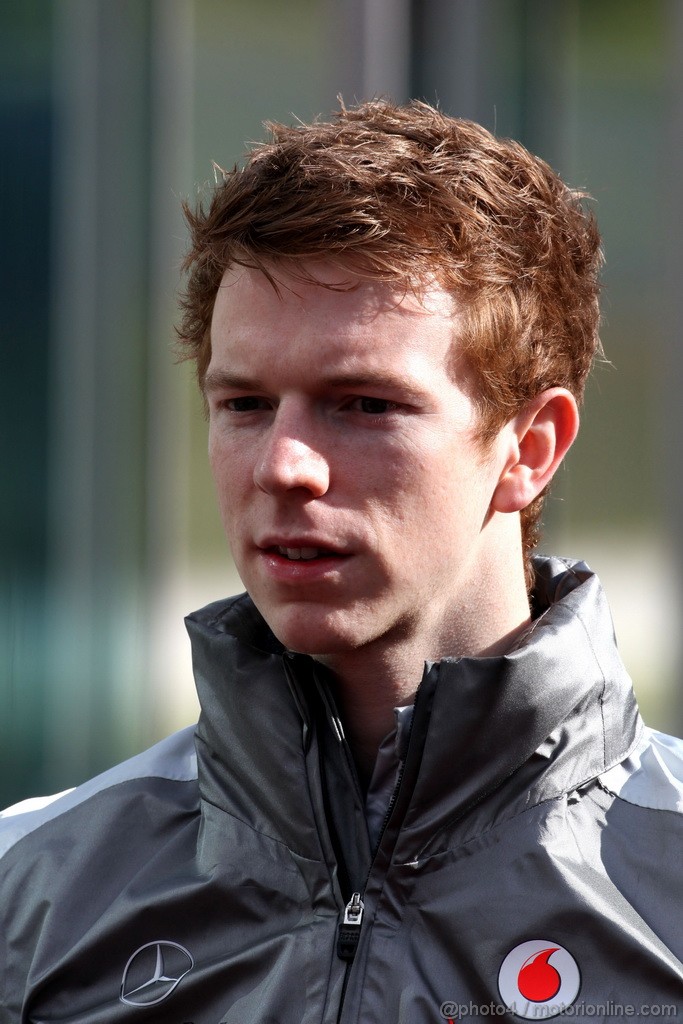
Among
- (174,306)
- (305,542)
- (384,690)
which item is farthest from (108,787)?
(174,306)

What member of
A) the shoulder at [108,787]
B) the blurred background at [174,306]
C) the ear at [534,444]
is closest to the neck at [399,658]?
the ear at [534,444]

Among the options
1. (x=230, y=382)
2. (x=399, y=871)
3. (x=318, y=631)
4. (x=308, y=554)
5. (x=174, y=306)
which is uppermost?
(x=174, y=306)

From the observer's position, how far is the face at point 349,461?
1825 millimetres

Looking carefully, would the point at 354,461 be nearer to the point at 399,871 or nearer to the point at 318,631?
the point at 318,631

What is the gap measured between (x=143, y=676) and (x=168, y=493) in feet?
2.05

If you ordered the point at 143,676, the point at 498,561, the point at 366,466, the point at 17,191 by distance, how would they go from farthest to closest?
the point at 143,676
the point at 17,191
the point at 498,561
the point at 366,466

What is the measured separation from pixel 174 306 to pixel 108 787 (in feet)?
8.34

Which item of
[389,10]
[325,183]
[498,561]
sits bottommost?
[498,561]

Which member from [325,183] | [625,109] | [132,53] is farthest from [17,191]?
[325,183]

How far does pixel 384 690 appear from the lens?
196 centimetres

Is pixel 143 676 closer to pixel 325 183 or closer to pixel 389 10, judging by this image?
pixel 389 10

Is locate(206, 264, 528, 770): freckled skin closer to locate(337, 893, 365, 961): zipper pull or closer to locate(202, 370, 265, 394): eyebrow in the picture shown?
locate(202, 370, 265, 394): eyebrow

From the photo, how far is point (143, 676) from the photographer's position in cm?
450

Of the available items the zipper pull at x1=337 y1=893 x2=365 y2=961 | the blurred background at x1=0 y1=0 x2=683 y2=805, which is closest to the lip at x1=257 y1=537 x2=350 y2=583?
the zipper pull at x1=337 y1=893 x2=365 y2=961
